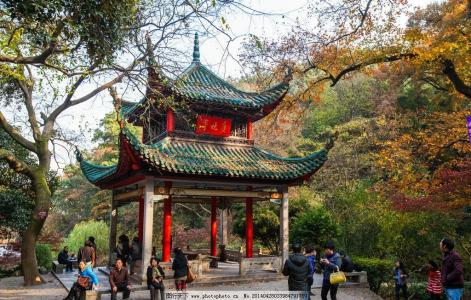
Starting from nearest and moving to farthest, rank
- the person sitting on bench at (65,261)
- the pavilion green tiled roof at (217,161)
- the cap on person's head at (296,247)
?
the cap on person's head at (296,247) < the pavilion green tiled roof at (217,161) < the person sitting on bench at (65,261)

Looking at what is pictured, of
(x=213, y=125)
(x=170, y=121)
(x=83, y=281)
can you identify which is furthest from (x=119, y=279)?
(x=213, y=125)

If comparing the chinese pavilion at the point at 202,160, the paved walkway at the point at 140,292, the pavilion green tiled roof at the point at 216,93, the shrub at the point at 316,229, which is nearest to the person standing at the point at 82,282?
the paved walkway at the point at 140,292

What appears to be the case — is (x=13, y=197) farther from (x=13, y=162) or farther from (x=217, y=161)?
(x=217, y=161)

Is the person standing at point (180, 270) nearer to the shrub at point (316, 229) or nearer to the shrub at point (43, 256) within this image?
the shrub at point (316, 229)

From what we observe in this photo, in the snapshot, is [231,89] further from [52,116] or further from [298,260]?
[298,260]

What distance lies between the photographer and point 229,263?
15.2 m

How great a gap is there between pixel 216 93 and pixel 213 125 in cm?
121

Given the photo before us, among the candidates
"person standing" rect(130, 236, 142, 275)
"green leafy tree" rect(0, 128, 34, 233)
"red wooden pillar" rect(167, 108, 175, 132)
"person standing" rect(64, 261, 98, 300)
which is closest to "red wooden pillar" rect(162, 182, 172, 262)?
"person standing" rect(130, 236, 142, 275)

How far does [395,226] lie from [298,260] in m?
8.65

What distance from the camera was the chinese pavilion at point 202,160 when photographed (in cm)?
1122

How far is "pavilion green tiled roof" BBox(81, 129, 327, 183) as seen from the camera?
1090 centimetres

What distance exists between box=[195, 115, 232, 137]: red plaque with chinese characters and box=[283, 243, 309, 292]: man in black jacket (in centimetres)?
710

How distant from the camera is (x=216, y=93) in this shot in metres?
13.9

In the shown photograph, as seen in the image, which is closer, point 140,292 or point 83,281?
point 83,281
